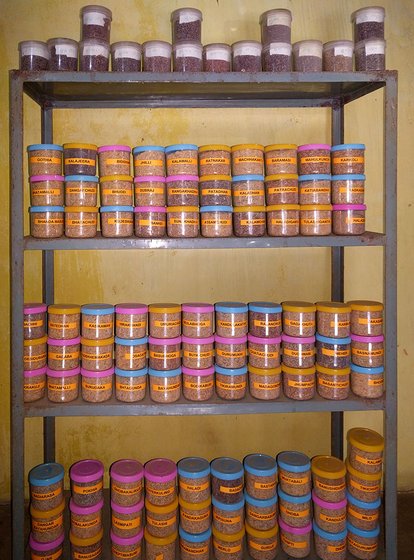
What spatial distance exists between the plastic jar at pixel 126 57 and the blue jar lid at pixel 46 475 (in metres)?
1.53

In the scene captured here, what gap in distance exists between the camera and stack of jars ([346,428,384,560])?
1.74m

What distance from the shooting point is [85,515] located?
67.3 inches

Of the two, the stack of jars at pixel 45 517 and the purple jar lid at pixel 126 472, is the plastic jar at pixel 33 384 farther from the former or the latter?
the purple jar lid at pixel 126 472

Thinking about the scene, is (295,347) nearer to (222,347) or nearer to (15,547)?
(222,347)

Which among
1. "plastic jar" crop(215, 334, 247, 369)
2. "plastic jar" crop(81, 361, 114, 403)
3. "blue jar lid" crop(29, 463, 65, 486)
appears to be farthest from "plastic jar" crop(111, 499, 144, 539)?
"plastic jar" crop(215, 334, 247, 369)

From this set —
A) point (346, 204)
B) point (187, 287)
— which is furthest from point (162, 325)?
point (346, 204)

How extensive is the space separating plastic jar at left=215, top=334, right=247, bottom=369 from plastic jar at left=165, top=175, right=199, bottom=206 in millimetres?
522

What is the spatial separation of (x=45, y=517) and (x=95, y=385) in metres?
0.52

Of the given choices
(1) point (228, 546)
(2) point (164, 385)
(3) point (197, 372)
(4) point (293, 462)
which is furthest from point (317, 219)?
(1) point (228, 546)

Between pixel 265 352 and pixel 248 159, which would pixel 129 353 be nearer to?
pixel 265 352

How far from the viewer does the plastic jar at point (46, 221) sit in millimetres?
1660

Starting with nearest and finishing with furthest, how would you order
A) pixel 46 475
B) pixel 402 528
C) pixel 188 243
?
pixel 188 243 < pixel 46 475 < pixel 402 528

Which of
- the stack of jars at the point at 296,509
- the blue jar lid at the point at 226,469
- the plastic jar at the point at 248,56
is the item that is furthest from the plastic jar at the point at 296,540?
the plastic jar at the point at 248,56

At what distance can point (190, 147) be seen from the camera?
1.68 metres
